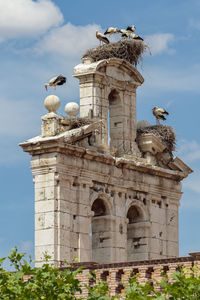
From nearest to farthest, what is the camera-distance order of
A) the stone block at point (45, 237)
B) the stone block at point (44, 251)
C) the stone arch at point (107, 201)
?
the stone block at point (44, 251) → the stone block at point (45, 237) → the stone arch at point (107, 201)

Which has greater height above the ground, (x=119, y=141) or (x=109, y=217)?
(x=119, y=141)

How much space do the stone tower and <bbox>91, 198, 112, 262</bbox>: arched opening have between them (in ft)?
0.10

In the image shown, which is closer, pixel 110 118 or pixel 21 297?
pixel 21 297

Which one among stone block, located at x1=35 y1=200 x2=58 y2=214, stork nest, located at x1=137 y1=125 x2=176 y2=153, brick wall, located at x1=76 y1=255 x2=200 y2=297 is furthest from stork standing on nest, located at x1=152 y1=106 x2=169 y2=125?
brick wall, located at x1=76 y1=255 x2=200 y2=297

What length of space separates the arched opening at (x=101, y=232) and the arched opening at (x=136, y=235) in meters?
1.54

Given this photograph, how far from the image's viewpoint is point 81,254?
36.0 metres

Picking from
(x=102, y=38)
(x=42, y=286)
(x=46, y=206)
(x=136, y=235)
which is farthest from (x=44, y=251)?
(x=42, y=286)

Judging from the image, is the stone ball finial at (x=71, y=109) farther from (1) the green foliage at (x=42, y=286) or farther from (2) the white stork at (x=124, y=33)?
(1) the green foliage at (x=42, y=286)

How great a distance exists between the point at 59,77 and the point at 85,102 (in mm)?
1443

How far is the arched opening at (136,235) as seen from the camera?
39.1 meters

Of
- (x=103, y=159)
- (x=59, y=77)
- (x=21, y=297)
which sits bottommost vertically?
(x=21, y=297)

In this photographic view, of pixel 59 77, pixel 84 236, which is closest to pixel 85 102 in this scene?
pixel 59 77

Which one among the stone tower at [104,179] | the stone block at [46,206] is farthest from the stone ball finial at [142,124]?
the stone block at [46,206]

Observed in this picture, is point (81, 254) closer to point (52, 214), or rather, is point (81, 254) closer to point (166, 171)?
point (52, 214)
